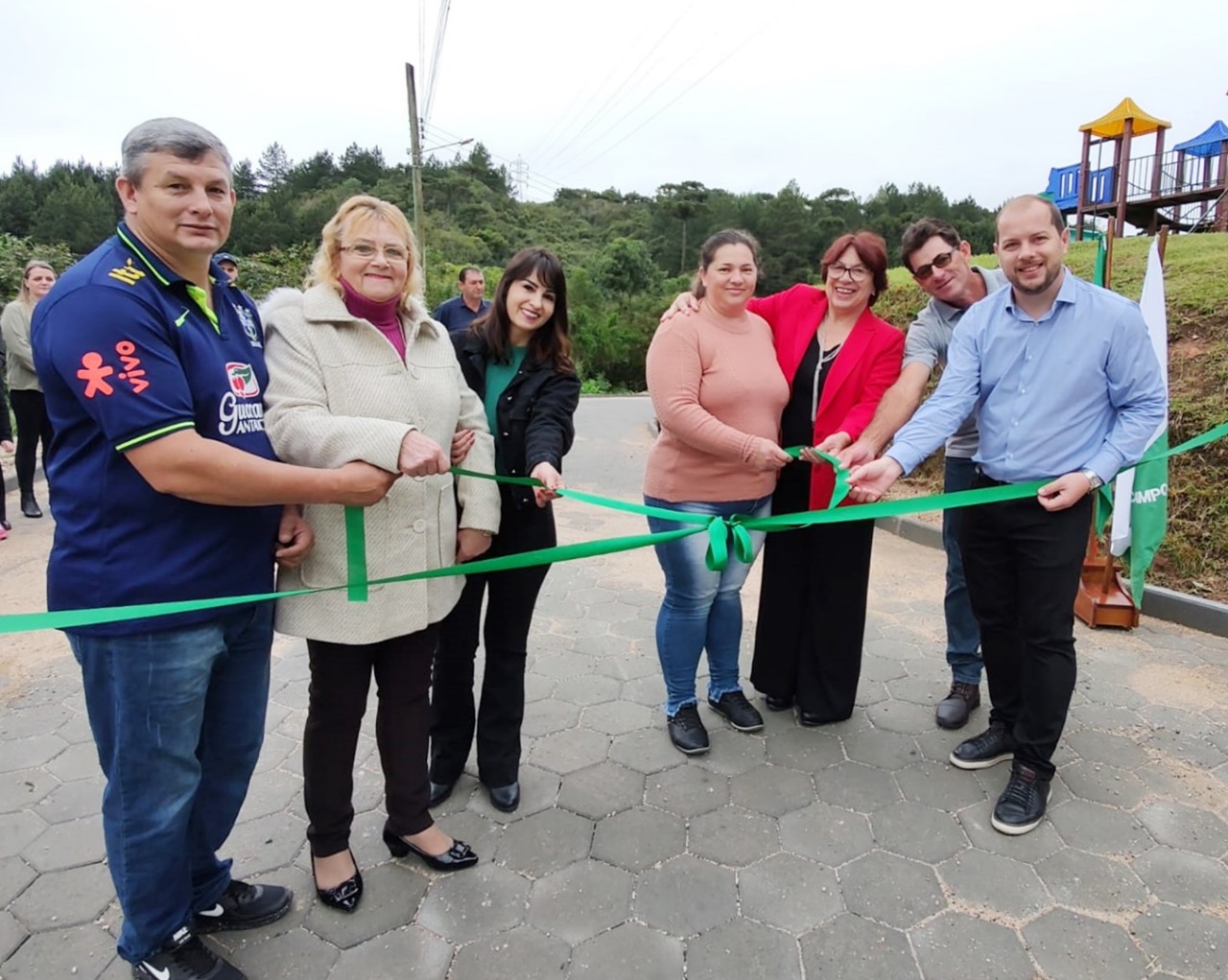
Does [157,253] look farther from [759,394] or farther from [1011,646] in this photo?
[1011,646]

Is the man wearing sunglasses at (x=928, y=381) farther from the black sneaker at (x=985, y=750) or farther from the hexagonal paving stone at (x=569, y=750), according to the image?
the hexagonal paving stone at (x=569, y=750)

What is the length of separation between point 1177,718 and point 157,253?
4067 millimetres

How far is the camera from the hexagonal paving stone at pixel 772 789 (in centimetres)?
270

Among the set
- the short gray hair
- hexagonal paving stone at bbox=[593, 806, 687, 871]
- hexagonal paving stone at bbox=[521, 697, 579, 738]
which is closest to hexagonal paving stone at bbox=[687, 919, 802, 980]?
hexagonal paving stone at bbox=[593, 806, 687, 871]

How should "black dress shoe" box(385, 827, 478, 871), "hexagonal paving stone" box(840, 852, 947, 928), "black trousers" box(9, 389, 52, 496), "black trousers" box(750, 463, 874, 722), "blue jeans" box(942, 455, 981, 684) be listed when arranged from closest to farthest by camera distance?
"hexagonal paving stone" box(840, 852, 947, 928)
"black dress shoe" box(385, 827, 478, 871)
"black trousers" box(750, 463, 874, 722)
"blue jeans" box(942, 455, 981, 684)
"black trousers" box(9, 389, 52, 496)

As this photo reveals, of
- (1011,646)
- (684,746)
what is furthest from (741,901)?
(1011,646)

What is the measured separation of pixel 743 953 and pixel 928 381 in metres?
2.16

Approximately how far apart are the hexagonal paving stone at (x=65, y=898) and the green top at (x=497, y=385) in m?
1.69

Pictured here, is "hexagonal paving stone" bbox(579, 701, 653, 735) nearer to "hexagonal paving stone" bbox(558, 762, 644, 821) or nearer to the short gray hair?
"hexagonal paving stone" bbox(558, 762, 644, 821)

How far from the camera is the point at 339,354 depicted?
6.33 ft

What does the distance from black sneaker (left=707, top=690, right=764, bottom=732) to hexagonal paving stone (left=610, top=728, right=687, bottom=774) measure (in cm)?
29

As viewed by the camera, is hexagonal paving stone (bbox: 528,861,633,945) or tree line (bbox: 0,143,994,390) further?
tree line (bbox: 0,143,994,390)

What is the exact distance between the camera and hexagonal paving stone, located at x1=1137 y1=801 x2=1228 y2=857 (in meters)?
2.49

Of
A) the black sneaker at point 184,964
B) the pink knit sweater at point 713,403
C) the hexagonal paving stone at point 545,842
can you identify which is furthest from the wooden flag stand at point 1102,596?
the black sneaker at point 184,964
